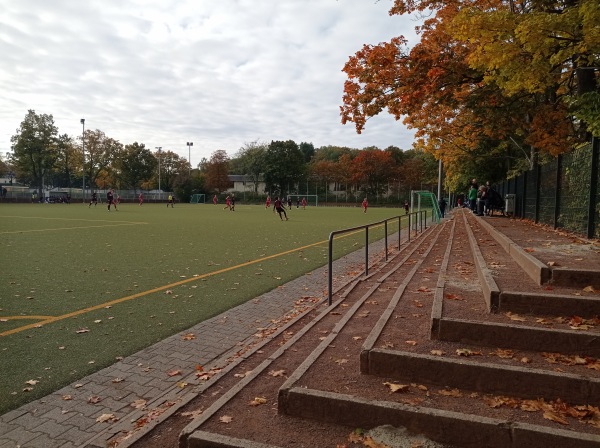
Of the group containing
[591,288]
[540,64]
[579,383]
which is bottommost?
[579,383]

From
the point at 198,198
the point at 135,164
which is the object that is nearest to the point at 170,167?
the point at 135,164

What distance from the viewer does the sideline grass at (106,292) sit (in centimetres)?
436

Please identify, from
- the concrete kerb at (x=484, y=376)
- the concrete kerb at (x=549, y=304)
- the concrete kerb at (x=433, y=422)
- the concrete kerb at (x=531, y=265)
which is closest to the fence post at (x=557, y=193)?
the concrete kerb at (x=531, y=265)

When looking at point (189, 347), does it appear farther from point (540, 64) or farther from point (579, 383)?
point (540, 64)

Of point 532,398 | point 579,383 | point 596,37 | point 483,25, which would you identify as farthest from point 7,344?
point 596,37

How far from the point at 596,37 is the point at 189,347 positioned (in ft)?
31.6

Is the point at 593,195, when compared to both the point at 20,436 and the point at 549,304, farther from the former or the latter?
the point at 20,436

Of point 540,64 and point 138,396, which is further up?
point 540,64

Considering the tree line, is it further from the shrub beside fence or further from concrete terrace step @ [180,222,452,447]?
concrete terrace step @ [180,222,452,447]

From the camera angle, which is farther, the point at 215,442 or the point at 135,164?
the point at 135,164

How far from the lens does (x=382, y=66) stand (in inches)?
484

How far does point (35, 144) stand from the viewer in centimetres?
6844

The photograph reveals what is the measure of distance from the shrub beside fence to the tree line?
62.5 m

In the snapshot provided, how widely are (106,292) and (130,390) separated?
3878 mm
